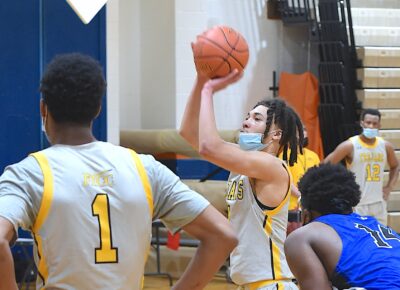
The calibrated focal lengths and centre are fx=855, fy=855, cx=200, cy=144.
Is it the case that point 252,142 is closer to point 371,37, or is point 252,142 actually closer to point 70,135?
point 70,135

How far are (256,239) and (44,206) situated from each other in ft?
5.91

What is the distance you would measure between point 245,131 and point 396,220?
6.04m

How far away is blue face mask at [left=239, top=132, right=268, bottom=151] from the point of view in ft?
13.6

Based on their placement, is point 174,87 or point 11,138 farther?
point 174,87

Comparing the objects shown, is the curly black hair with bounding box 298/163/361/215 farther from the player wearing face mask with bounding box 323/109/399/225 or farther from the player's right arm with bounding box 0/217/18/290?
the player wearing face mask with bounding box 323/109/399/225

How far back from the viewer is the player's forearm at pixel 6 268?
2184mm

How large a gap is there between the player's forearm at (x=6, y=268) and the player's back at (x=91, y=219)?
0.50ft

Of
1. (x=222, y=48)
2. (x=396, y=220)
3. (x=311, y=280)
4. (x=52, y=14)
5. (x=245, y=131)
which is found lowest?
(x=396, y=220)

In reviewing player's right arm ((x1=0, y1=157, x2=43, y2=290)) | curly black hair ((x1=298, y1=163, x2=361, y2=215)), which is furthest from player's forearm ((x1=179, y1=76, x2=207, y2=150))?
player's right arm ((x1=0, y1=157, x2=43, y2=290))

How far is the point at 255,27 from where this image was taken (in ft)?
33.9

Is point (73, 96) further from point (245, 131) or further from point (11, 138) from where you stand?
point (11, 138)

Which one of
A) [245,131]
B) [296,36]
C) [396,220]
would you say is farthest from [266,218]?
[296,36]

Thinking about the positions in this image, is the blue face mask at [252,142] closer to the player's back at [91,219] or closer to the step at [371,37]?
the player's back at [91,219]

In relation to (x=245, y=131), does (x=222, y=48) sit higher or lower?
higher
